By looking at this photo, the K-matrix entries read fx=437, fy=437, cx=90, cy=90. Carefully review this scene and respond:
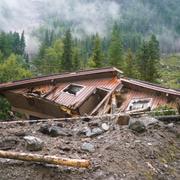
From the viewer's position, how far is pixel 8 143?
33.1ft

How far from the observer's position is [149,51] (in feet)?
205

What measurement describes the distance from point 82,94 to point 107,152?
55.0ft

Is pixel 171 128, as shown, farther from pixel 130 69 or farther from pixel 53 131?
pixel 130 69

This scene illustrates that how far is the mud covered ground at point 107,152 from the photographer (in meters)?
8.89

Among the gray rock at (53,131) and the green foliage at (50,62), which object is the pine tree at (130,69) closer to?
the green foliage at (50,62)

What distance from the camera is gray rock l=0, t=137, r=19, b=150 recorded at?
9867 millimetres

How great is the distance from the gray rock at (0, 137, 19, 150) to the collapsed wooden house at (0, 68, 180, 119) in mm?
13730

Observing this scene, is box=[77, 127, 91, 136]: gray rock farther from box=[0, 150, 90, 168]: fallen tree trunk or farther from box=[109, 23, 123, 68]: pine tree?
box=[109, 23, 123, 68]: pine tree

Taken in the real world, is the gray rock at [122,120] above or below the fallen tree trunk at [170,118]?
above

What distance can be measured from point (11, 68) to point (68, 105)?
4814 cm

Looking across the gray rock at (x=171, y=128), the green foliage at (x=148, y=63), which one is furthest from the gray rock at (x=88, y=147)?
Answer: the green foliage at (x=148, y=63)

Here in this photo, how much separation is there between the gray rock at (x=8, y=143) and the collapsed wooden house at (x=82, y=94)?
45.0 ft

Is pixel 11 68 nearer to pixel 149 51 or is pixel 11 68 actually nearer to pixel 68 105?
pixel 149 51

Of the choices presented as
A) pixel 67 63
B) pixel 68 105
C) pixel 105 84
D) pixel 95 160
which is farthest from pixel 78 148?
pixel 67 63
